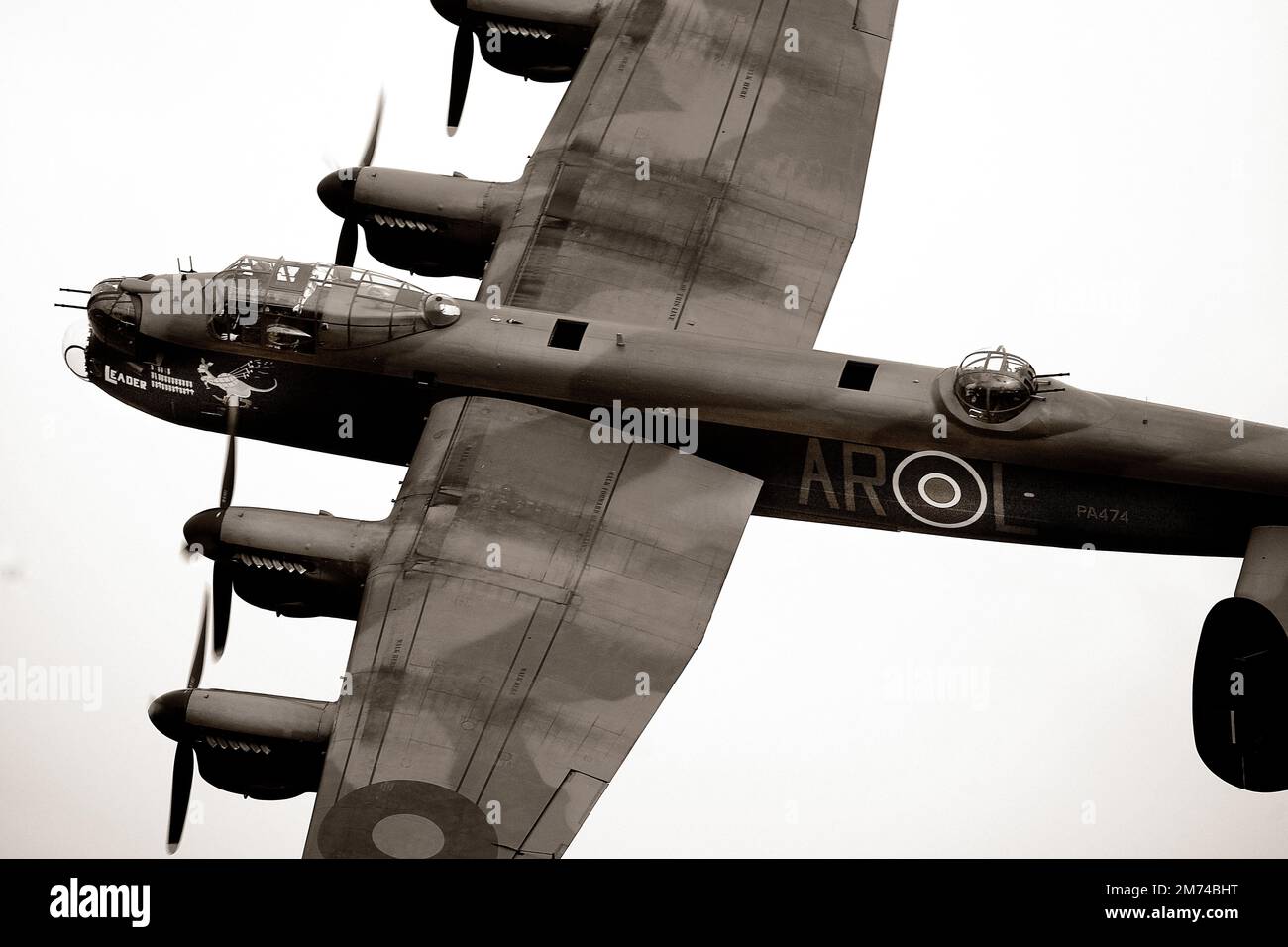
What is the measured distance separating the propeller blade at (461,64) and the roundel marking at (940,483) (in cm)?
944

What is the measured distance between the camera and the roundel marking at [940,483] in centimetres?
2294

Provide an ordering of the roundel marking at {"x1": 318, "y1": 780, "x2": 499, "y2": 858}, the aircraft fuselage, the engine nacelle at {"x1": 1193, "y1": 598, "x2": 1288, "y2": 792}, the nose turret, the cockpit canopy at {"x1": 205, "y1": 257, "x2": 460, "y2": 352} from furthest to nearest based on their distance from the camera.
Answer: the nose turret
the cockpit canopy at {"x1": 205, "y1": 257, "x2": 460, "y2": 352}
the aircraft fuselage
the engine nacelle at {"x1": 1193, "y1": 598, "x2": 1288, "y2": 792}
the roundel marking at {"x1": 318, "y1": 780, "x2": 499, "y2": 858}

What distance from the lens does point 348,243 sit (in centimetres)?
2622

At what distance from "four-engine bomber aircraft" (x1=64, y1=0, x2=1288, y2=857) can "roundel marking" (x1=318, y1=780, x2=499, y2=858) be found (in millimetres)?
35

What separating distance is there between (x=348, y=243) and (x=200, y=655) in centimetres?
712

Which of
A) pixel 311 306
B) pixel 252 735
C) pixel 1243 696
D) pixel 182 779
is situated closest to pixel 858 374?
A: pixel 1243 696

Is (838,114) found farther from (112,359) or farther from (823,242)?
(112,359)

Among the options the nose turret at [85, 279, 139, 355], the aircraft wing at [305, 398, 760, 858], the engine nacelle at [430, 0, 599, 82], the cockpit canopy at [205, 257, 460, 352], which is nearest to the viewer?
the aircraft wing at [305, 398, 760, 858]

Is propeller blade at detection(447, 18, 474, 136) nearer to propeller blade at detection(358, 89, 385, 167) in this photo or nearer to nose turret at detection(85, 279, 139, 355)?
propeller blade at detection(358, 89, 385, 167)

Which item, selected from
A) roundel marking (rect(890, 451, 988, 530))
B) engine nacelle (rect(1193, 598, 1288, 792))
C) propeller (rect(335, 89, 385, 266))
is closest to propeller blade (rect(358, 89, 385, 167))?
propeller (rect(335, 89, 385, 266))

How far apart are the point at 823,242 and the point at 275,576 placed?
9026mm

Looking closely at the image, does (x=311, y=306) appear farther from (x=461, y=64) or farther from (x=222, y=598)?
(x=461, y=64)

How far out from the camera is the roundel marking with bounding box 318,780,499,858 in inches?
744
